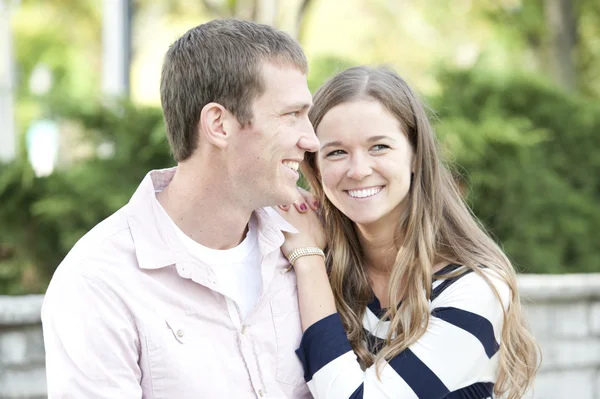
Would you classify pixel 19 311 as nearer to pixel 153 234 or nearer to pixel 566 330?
pixel 153 234

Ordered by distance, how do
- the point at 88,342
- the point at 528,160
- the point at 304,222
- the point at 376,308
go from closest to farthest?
the point at 88,342, the point at 376,308, the point at 304,222, the point at 528,160

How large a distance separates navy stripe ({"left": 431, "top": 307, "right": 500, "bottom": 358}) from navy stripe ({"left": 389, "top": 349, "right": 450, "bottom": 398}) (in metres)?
0.17

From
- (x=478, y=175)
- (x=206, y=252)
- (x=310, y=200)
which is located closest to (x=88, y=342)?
(x=206, y=252)

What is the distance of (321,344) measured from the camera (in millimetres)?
2934

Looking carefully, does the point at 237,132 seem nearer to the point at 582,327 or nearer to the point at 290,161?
the point at 290,161

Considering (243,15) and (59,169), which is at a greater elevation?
(243,15)

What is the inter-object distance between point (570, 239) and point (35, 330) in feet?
12.2

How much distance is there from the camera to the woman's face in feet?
10.1

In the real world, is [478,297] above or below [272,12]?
below

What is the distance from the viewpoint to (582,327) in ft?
16.3

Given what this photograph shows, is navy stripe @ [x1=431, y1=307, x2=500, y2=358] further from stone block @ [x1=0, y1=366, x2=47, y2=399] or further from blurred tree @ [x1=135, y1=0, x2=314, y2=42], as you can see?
blurred tree @ [x1=135, y1=0, x2=314, y2=42]

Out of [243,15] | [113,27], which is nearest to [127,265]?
[113,27]

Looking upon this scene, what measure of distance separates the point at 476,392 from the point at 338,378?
0.48 metres

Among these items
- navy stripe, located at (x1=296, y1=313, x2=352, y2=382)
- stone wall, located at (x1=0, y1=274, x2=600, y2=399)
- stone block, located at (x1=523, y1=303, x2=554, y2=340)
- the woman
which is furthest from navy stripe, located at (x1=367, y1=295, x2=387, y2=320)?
stone block, located at (x1=523, y1=303, x2=554, y2=340)
